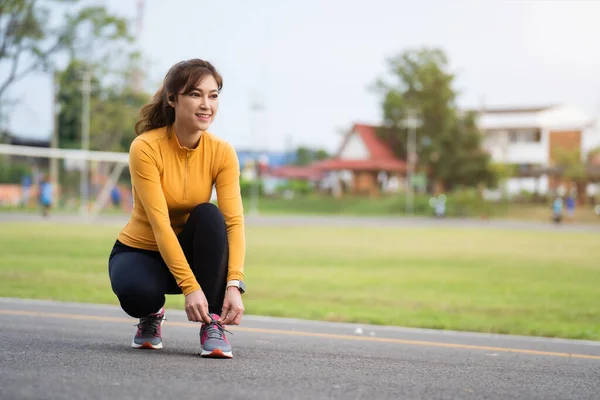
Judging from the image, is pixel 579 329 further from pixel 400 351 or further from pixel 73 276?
pixel 73 276

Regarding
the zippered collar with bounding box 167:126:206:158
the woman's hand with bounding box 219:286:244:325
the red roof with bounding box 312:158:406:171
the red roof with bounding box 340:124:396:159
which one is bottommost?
the woman's hand with bounding box 219:286:244:325

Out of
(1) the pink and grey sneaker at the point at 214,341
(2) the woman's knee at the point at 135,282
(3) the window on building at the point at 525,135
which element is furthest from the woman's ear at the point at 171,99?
(3) the window on building at the point at 525,135

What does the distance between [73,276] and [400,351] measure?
842 centimetres

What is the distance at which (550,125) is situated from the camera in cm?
8562

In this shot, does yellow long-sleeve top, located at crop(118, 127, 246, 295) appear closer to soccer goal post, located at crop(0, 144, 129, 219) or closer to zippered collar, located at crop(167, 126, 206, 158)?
zippered collar, located at crop(167, 126, 206, 158)

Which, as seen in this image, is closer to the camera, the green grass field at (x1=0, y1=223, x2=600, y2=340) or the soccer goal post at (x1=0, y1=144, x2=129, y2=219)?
the green grass field at (x1=0, y1=223, x2=600, y2=340)

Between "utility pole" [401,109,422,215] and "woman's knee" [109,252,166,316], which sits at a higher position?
"utility pole" [401,109,422,215]

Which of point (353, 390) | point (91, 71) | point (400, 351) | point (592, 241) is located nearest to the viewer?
point (353, 390)

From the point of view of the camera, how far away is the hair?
4.75m

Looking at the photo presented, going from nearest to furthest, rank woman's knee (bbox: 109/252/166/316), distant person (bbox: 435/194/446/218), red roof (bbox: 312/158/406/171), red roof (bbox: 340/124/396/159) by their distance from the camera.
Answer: woman's knee (bbox: 109/252/166/316) → distant person (bbox: 435/194/446/218) → red roof (bbox: 312/158/406/171) → red roof (bbox: 340/124/396/159)

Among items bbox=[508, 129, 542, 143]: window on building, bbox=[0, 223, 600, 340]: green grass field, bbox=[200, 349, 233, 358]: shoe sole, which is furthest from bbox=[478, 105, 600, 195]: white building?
bbox=[200, 349, 233, 358]: shoe sole

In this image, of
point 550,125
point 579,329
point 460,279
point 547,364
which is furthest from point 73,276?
point 550,125

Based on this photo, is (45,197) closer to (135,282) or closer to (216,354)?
(135,282)

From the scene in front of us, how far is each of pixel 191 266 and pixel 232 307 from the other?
1.31 feet
